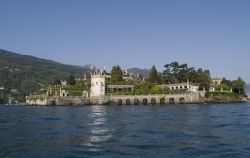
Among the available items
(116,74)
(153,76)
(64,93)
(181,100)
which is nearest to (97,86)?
(64,93)

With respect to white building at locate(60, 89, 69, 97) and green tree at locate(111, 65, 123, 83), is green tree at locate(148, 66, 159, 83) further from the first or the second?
white building at locate(60, 89, 69, 97)

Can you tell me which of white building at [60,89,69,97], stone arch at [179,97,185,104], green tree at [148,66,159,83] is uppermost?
green tree at [148,66,159,83]

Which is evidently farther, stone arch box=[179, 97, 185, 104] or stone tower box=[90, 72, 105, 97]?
stone tower box=[90, 72, 105, 97]

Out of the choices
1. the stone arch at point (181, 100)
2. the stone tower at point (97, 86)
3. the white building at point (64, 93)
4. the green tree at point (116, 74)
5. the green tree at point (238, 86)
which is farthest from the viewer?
the green tree at point (238, 86)

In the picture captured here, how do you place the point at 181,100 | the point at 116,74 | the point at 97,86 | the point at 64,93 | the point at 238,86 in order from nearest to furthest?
the point at 181,100, the point at 97,86, the point at 64,93, the point at 116,74, the point at 238,86

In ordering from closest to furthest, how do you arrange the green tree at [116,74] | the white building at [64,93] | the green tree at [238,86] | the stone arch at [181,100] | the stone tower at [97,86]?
the stone arch at [181,100] → the stone tower at [97,86] → the white building at [64,93] → the green tree at [116,74] → the green tree at [238,86]

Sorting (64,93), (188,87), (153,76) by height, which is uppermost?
(153,76)

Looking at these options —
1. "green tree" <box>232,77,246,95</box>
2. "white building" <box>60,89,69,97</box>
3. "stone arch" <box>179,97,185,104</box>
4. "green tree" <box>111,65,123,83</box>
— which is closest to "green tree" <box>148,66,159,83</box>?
"green tree" <box>111,65,123,83</box>

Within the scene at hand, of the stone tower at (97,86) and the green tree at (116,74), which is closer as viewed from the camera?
the stone tower at (97,86)

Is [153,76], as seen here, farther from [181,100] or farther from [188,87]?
[181,100]

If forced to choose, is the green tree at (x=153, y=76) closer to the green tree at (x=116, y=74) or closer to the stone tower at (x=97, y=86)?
the green tree at (x=116, y=74)

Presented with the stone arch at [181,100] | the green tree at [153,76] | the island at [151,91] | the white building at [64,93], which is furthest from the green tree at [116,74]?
the stone arch at [181,100]

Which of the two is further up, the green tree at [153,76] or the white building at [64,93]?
the green tree at [153,76]

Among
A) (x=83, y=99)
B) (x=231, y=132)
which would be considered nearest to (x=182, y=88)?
(x=83, y=99)
